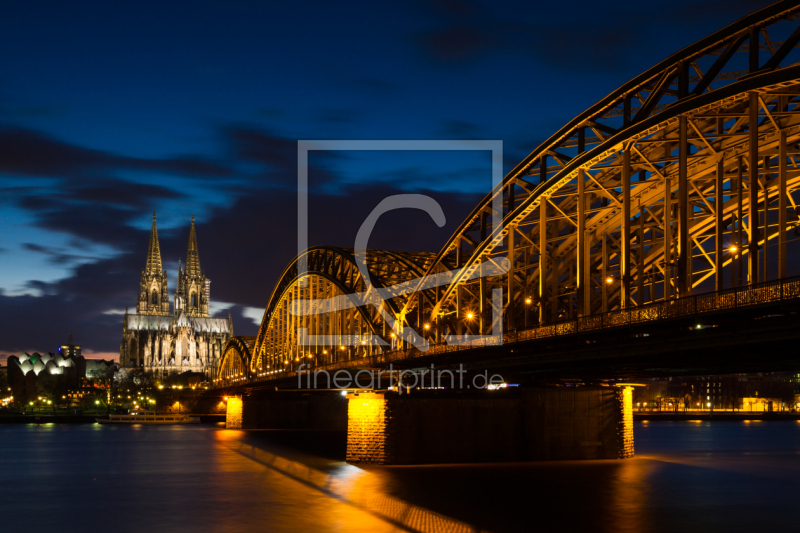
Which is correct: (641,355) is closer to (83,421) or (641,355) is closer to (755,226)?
(755,226)

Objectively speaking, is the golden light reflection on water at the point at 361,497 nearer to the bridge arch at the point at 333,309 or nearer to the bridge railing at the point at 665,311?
the bridge railing at the point at 665,311

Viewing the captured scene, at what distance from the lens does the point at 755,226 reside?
125ft

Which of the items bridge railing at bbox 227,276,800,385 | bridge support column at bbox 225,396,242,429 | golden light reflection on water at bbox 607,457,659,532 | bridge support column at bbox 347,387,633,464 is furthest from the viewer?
bridge support column at bbox 225,396,242,429

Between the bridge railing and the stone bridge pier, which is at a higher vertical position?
the bridge railing

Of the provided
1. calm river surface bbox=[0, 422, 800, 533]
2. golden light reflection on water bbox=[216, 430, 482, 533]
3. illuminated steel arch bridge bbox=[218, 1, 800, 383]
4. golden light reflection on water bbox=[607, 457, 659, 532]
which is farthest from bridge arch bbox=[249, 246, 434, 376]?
golden light reflection on water bbox=[607, 457, 659, 532]

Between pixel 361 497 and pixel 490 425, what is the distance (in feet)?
61.5

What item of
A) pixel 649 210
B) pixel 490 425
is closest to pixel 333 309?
pixel 490 425

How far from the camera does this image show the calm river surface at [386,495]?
42.0 m

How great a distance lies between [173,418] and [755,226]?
167031 mm

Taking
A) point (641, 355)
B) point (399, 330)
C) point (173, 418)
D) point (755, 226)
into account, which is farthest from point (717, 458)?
point (173, 418)

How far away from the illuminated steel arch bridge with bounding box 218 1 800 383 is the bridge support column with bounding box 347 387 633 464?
209 inches

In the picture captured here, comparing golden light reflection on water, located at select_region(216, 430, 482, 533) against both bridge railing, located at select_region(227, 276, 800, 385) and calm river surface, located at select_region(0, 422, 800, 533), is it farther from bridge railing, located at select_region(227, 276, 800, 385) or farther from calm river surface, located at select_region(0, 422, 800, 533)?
bridge railing, located at select_region(227, 276, 800, 385)

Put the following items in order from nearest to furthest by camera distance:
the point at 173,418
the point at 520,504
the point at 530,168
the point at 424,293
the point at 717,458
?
the point at 520,504
the point at 530,168
the point at 424,293
the point at 717,458
the point at 173,418

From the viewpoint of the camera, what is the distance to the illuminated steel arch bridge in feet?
132
